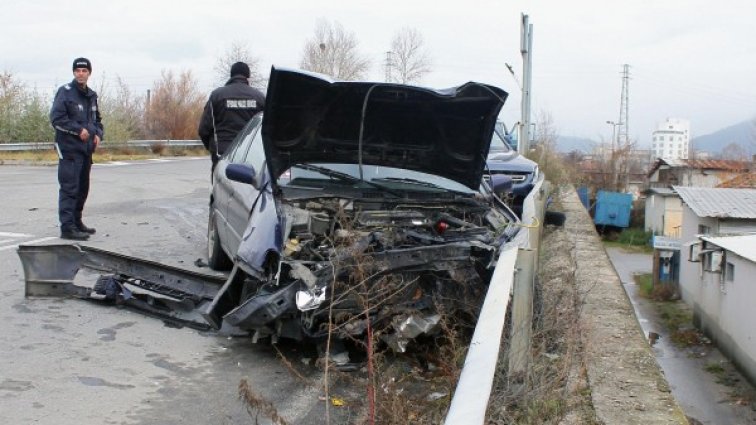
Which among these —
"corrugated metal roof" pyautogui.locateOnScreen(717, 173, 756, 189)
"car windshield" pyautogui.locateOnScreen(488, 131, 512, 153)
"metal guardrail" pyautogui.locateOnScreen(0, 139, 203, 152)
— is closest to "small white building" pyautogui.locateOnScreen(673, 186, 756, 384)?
"car windshield" pyautogui.locateOnScreen(488, 131, 512, 153)

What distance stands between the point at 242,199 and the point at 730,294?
60.5 feet

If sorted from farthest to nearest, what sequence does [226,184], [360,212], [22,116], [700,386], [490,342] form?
[22,116] < [700,386] < [226,184] < [360,212] < [490,342]

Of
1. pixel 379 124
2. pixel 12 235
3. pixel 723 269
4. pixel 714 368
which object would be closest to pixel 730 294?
pixel 723 269

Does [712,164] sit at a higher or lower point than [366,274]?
lower

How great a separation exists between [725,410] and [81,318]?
50.1 ft

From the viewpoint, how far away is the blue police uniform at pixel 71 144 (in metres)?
8.44

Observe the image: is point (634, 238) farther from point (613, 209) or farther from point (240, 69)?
point (240, 69)

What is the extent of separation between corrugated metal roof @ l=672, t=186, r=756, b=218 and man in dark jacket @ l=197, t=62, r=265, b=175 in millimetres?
23134

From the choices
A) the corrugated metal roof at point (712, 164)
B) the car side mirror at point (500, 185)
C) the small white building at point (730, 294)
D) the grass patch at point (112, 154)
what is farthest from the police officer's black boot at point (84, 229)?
the corrugated metal roof at point (712, 164)

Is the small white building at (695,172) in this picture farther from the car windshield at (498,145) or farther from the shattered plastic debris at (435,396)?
the shattered plastic debris at (435,396)

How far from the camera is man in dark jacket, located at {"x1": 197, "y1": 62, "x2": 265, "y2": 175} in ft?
29.0

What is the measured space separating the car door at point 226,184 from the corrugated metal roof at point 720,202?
79.6 ft

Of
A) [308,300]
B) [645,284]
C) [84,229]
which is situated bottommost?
[645,284]

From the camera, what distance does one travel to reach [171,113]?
38156 mm
